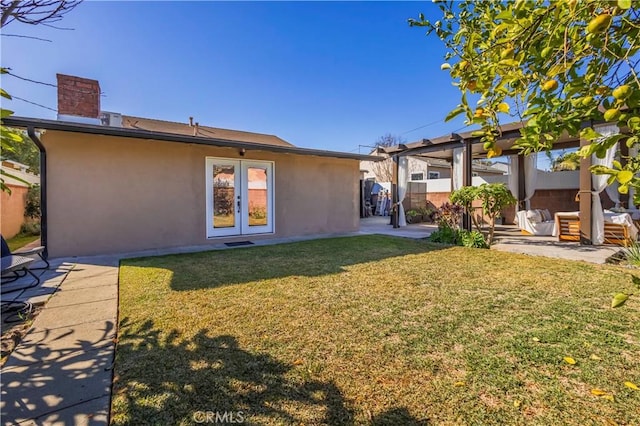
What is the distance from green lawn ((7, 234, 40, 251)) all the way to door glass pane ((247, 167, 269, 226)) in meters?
6.28

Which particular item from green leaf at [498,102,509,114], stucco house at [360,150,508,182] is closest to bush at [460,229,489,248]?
green leaf at [498,102,509,114]

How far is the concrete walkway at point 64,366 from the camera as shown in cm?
205

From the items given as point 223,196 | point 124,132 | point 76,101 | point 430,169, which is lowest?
point 223,196

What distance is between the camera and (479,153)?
45.8ft

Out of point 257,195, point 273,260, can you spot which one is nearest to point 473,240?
point 273,260

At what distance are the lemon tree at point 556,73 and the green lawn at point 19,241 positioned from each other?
1112 centimetres

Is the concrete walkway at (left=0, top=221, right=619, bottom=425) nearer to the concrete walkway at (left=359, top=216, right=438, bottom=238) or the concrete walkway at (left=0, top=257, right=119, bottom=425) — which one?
the concrete walkway at (left=0, top=257, right=119, bottom=425)

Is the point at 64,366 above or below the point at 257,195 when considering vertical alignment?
below

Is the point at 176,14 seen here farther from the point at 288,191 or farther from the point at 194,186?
the point at 288,191

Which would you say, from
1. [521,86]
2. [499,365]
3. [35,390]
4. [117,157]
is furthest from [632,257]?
[117,157]

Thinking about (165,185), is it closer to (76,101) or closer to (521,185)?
(76,101)

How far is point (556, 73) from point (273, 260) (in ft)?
19.7

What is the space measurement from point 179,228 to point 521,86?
8.69m

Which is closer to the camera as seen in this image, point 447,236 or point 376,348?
point 376,348
